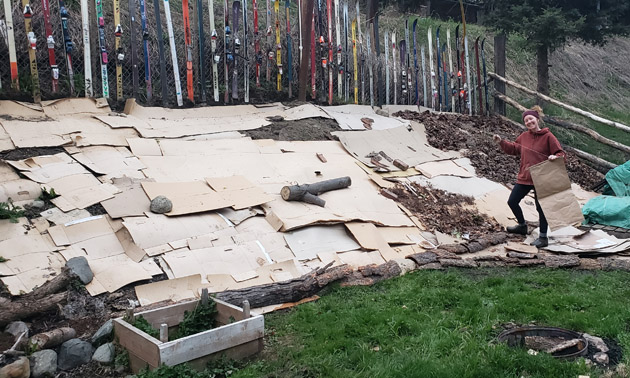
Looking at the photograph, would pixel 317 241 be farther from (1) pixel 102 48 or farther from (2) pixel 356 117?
(1) pixel 102 48

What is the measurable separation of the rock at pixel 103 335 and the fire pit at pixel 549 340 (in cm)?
269

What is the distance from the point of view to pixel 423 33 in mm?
16516

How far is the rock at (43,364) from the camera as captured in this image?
3.84 m

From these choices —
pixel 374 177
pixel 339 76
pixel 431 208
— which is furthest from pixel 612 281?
pixel 339 76

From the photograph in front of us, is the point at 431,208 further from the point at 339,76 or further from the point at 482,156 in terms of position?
the point at 339,76

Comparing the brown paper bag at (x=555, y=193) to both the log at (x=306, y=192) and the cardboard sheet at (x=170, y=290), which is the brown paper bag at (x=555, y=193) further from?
the cardboard sheet at (x=170, y=290)

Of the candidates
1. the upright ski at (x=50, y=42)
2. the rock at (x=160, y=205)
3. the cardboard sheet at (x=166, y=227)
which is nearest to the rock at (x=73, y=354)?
the cardboard sheet at (x=166, y=227)

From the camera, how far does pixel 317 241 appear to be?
6.41 meters

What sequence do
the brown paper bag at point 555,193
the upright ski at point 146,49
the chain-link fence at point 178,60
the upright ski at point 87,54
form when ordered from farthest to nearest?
the upright ski at point 146,49, the chain-link fence at point 178,60, the upright ski at point 87,54, the brown paper bag at point 555,193

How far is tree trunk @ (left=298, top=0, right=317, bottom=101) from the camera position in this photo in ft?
34.9

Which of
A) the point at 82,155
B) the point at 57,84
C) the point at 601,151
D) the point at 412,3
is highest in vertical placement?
the point at 412,3

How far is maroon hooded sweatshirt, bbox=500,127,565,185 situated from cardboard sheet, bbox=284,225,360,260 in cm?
224

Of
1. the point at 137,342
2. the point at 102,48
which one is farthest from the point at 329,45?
the point at 137,342

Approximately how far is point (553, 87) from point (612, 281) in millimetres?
14288
